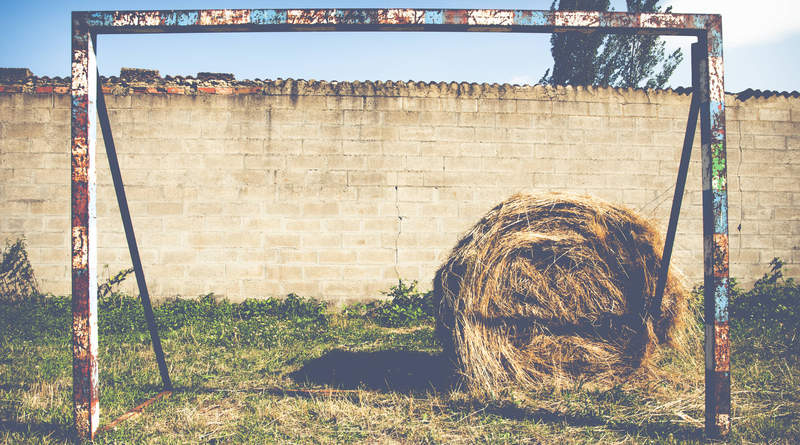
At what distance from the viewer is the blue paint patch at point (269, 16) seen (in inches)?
104

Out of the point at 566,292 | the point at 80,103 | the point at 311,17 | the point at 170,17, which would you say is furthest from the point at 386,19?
the point at 566,292

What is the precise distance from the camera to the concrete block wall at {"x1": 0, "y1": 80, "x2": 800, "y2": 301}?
603 cm

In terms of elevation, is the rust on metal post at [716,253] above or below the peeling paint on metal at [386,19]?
below

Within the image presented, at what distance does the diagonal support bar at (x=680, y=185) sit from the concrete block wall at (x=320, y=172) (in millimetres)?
3015

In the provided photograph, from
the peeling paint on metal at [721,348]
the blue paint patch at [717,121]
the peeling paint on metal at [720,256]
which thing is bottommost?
the peeling paint on metal at [721,348]

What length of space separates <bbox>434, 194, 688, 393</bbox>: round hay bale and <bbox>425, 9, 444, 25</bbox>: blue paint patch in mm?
1402

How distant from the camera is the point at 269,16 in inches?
104

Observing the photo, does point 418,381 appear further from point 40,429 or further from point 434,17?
point 434,17

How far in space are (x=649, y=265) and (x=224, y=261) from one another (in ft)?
15.2

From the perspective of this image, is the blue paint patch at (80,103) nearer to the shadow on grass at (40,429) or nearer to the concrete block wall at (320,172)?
the shadow on grass at (40,429)

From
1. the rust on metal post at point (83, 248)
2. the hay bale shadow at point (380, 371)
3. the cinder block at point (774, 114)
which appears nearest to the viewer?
the rust on metal post at point (83, 248)

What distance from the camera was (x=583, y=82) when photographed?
16547 millimetres

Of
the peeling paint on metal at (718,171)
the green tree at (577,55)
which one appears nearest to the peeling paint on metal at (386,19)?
the peeling paint on metal at (718,171)

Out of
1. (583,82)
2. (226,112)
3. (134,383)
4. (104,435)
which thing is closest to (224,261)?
(226,112)
